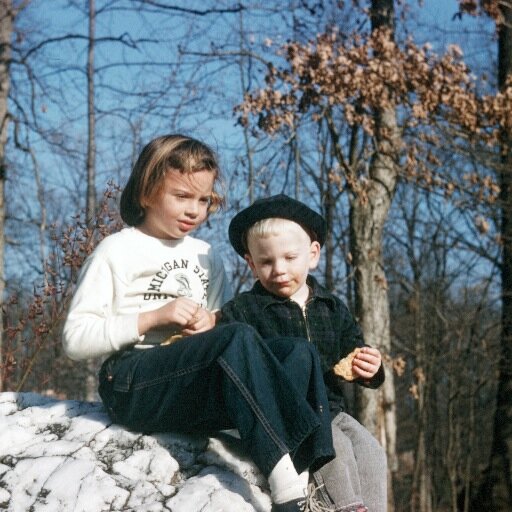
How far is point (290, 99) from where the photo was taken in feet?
25.8

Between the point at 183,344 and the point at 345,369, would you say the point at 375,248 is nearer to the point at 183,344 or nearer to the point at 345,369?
the point at 345,369

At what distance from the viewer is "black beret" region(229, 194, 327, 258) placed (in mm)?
3002

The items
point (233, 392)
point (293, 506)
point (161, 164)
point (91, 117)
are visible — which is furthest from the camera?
point (91, 117)

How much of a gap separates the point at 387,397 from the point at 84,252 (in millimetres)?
6213

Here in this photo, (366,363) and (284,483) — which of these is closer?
(284,483)

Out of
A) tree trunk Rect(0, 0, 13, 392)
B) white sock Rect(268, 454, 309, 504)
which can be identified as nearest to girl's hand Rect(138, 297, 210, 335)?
white sock Rect(268, 454, 309, 504)

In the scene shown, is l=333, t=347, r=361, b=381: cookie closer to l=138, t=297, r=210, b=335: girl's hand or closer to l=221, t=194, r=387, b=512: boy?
l=221, t=194, r=387, b=512: boy

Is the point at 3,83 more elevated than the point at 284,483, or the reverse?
the point at 3,83

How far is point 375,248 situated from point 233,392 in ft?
18.0

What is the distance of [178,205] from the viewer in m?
3.17

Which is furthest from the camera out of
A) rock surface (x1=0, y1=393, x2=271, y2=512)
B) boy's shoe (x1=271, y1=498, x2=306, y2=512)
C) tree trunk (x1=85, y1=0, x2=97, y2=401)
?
tree trunk (x1=85, y1=0, x2=97, y2=401)

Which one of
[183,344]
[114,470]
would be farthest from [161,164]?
[114,470]

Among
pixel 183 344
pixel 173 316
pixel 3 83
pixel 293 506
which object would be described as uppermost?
pixel 3 83

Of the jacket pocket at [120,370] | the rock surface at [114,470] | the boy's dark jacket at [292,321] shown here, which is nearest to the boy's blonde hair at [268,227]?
the boy's dark jacket at [292,321]
